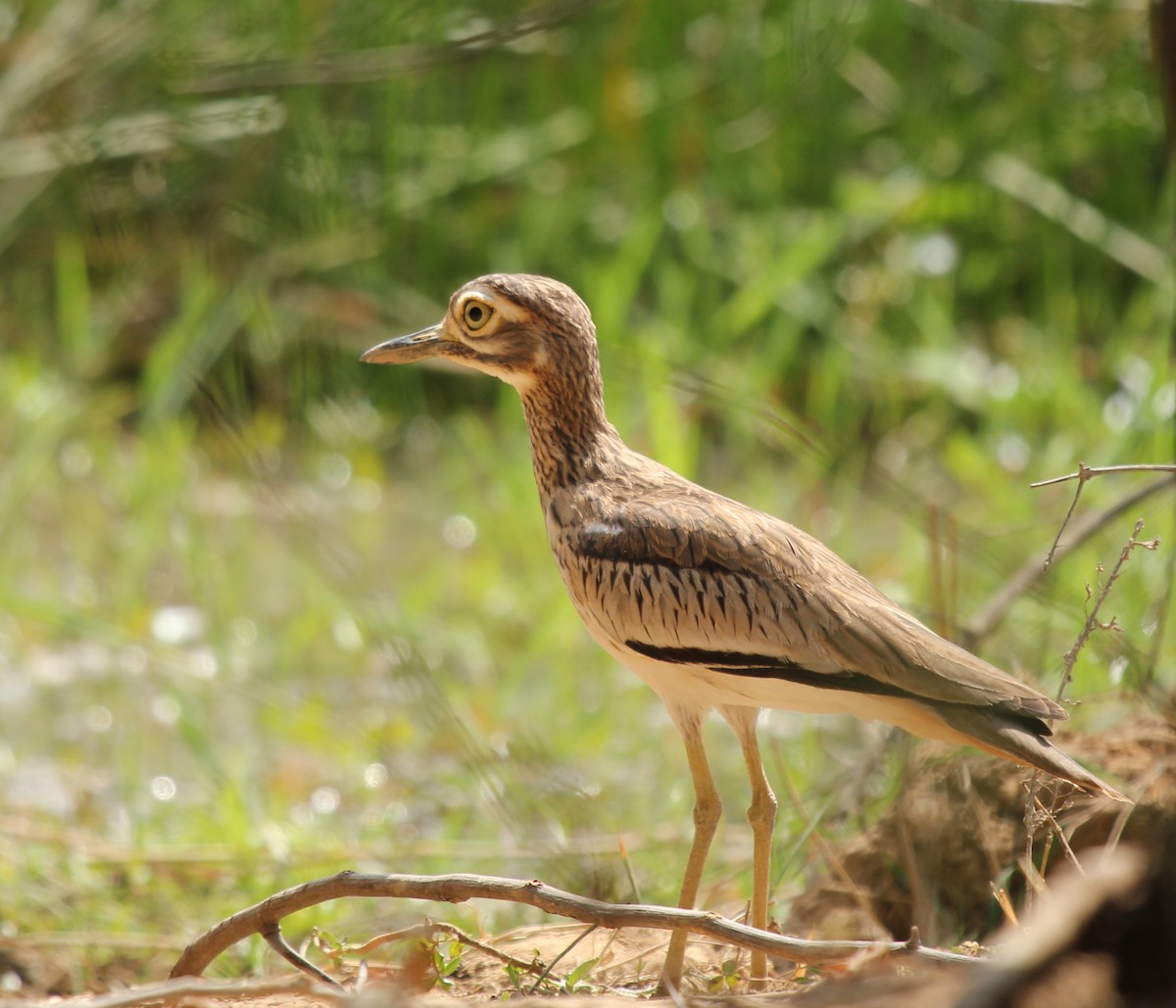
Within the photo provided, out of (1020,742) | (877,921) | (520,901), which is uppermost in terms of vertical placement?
(1020,742)

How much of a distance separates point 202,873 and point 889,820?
1848 mm

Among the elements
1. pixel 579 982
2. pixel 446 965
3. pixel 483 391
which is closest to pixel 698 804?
pixel 579 982

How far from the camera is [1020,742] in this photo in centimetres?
267

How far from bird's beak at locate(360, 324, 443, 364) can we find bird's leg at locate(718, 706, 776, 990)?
1.00 meters

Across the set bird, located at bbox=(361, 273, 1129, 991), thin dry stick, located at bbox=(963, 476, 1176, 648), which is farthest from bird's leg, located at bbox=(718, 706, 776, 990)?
thin dry stick, located at bbox=(963, 476, 1176, 648)

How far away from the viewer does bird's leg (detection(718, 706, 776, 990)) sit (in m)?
3.05

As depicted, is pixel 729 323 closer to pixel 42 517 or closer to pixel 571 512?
pixel 42 517

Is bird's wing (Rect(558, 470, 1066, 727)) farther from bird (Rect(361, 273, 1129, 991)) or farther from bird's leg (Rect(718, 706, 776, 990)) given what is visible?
bird's leg (Rect(718, 706, 776, 990))

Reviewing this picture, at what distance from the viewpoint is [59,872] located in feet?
13.3

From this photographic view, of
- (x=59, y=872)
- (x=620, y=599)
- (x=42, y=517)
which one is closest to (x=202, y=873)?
(x=59, y=872)

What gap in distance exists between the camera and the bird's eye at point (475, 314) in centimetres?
326

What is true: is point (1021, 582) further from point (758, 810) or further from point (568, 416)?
point (568, 416)

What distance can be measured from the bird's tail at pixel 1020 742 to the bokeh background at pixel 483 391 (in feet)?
2.28

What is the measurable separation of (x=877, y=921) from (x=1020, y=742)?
89cm
